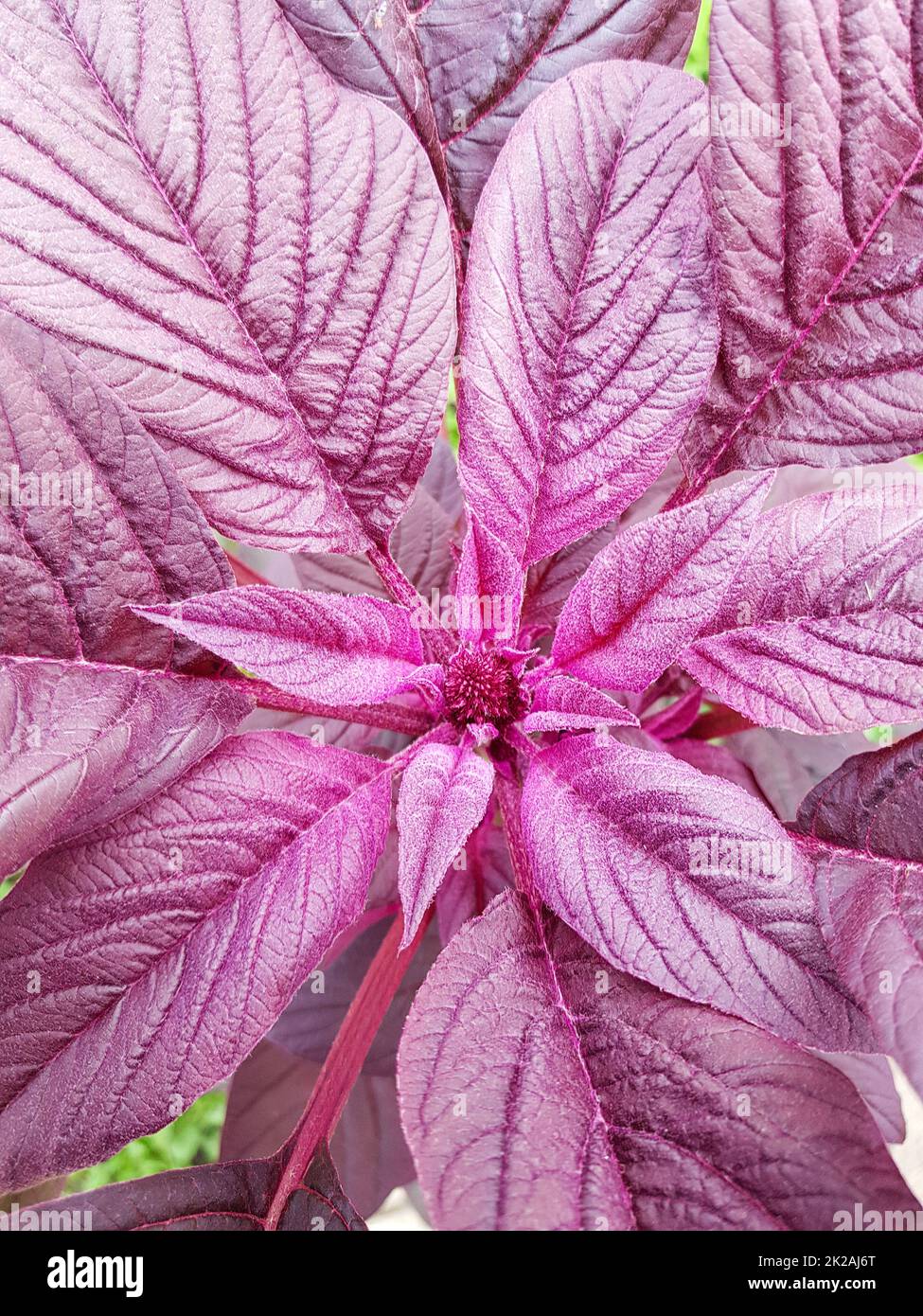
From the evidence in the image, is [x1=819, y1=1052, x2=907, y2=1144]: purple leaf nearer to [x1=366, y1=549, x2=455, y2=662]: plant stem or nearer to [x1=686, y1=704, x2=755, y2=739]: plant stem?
[x1=686, y1=704, x2=755, y2=739]: plant stem

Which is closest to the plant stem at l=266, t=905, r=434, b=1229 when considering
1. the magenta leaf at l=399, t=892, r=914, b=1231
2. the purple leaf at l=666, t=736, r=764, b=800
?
the magenta leaf at l=399, t=892, r=914, b=1231

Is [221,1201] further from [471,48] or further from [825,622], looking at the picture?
[471,48]

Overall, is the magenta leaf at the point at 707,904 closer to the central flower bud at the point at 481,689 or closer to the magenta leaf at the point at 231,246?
the central flower bud at the point at 481,689

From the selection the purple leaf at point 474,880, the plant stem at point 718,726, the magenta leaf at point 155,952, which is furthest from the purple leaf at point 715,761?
the magenta leaf at point 155,952

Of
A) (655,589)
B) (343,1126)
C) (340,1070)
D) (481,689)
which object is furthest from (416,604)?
(343,1126)

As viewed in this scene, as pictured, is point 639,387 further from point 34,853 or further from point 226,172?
point 34,853
